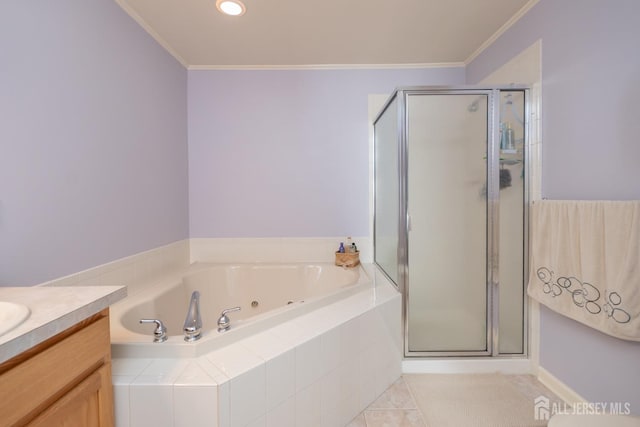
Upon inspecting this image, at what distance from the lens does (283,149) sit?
87.7 inches

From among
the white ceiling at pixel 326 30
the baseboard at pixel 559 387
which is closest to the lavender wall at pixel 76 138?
the white ceiling at pixel 326 30

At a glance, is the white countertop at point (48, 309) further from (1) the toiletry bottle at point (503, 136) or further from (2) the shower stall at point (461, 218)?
(1) the toiletry bottle at point (503, 136)

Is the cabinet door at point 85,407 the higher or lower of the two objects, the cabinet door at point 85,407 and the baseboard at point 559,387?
the higher

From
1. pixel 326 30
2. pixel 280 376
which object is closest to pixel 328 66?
pixel 326 30

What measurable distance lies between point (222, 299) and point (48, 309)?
1.45m

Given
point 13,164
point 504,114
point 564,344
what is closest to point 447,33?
point 504,114

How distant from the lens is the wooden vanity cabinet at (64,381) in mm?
512

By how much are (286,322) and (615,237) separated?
1468 mm

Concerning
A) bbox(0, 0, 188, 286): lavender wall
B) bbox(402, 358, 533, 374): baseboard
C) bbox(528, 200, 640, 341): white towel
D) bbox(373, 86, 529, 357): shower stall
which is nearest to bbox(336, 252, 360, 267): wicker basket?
bbox(373, 86, 529, 357): shower stall

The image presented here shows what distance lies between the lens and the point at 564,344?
136 cm

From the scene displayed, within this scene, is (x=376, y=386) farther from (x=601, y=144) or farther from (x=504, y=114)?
(x=504, y=114)

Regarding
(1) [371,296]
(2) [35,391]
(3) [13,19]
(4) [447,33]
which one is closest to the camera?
(2) [35,391]

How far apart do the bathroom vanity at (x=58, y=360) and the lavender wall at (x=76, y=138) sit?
0.40m

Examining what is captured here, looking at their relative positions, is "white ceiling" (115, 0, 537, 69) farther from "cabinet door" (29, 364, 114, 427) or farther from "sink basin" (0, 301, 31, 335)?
"cabinet door" (29, 364, 114, 427)
